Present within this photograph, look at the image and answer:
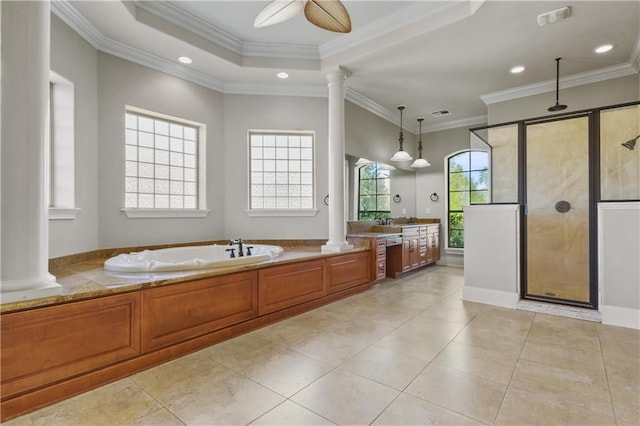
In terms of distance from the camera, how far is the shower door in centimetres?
350

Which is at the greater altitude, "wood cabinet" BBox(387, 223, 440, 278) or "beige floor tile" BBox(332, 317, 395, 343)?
"wood cabinet" BBox(387, 223, 440, 278)

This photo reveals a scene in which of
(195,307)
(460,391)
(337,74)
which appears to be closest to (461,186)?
(337,74)

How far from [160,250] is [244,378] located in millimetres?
2241

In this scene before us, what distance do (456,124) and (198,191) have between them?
5528 mm

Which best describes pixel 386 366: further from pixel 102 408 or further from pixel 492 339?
pixel 102 408

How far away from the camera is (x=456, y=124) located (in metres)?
6.63

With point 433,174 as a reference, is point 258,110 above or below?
above

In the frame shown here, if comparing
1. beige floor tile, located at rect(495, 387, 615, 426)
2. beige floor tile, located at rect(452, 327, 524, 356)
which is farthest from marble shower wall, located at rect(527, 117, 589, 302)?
beige floor tile, located at rect(495, 387, 615, 426)

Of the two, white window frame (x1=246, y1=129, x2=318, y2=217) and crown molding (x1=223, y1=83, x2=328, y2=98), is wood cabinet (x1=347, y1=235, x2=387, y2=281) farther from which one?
crown molding (x1=223, y1=83, x2=328, y2=98)

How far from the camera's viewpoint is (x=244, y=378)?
209 centimetres

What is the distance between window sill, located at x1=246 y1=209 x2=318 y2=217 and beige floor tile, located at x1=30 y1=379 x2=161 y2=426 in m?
2.91

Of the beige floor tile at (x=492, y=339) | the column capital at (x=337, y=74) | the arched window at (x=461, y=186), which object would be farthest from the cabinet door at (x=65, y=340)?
the arched window at (x=461, y=186)

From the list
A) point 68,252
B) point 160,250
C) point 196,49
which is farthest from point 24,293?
point 196,49

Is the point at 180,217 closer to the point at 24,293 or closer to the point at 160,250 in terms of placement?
the point at 160,250
